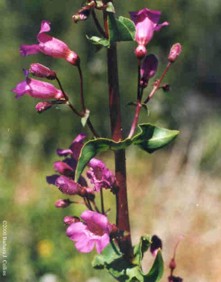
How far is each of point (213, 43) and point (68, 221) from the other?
5.26 meters

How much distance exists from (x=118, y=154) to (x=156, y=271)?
0.98ft

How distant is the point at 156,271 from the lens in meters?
1.51

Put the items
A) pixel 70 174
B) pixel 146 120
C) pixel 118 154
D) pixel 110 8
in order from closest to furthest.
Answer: pixel 110 8 → pixel 118 154 → pixel 70 174 → pixel 146 120

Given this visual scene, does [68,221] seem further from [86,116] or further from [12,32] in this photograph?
[12,32]

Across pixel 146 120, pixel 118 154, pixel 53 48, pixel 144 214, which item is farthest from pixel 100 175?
pixel 146 120

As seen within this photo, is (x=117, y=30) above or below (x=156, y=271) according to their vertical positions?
above

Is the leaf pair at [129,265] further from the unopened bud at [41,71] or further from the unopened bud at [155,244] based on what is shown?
the unopened bud at [41,71]

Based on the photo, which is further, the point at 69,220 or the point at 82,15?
the point at 69,220

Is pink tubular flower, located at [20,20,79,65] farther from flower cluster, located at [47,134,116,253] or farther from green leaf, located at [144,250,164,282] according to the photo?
green leaf, located at [144,250,164,282]

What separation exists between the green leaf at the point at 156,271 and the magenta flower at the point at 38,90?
1.48ft

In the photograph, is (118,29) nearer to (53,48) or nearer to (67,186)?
(53,48)

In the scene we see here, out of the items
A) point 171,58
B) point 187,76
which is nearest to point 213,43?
point 187,76

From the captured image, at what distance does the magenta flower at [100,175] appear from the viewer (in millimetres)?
1467

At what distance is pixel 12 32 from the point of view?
590cm
